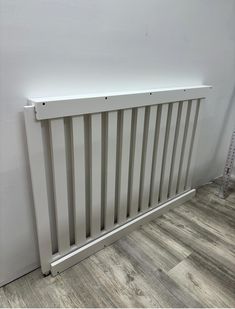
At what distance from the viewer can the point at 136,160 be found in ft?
3.94

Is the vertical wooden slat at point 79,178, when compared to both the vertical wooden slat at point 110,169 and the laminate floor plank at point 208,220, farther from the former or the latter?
the laminate floor plank at point 208,220

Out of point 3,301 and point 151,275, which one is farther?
point 151,275

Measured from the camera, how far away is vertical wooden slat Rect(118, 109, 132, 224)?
107cm

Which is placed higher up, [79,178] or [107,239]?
[79,178]

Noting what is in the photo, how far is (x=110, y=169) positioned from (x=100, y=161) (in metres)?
0.08

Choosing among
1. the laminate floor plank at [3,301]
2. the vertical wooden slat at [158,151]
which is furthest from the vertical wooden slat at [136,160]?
the laminate floor plank at [3,301]

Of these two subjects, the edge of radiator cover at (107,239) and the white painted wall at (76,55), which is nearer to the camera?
the white painted wall at (76,55)

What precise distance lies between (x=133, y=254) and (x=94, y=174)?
0.48m

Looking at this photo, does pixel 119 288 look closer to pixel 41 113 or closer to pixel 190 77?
pixel 41 113

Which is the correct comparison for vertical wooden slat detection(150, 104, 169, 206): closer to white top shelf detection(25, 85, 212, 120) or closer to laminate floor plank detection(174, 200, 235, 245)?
white top shelf detection(25, 85, 212, 120)

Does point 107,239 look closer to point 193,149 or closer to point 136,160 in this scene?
point 136,160

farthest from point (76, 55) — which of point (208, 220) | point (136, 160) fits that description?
point (208, 220)

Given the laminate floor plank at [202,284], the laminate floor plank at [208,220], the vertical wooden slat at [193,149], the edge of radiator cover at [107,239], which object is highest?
the vertical wooden slat at [193,149]

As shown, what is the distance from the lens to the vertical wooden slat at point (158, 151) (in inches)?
48.4
